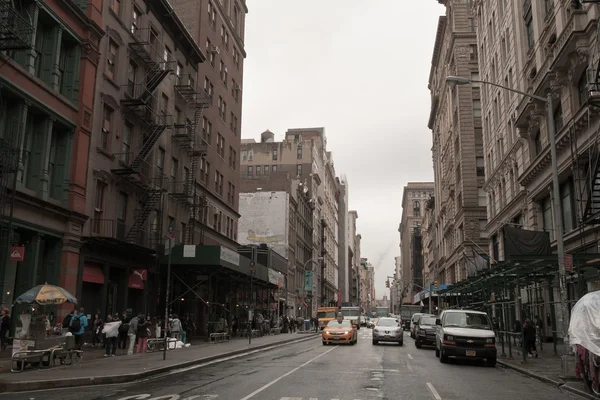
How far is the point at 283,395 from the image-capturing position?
12.3 meters

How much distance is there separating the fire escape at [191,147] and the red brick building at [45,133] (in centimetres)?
1069

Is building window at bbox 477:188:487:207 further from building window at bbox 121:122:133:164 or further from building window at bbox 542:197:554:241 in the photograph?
building window at bbox 121:122:133:164

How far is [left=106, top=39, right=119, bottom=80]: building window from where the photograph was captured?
28.6m

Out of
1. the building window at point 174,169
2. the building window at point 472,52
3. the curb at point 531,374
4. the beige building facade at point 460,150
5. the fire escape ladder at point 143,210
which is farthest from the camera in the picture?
the building window at point 472,52

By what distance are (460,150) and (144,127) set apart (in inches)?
1765

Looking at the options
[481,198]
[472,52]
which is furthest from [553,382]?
[472,52]

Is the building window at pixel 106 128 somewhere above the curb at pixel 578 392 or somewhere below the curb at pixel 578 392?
above

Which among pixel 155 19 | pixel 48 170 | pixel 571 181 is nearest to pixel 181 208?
pixel 155 19

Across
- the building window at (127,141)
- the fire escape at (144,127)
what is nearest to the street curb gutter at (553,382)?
the fire escape at (144,127)

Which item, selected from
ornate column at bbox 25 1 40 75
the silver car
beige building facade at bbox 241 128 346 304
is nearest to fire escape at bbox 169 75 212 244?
ornate column at bbox 25 1 40 75

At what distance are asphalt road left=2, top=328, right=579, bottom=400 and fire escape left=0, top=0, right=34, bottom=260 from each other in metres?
8.46

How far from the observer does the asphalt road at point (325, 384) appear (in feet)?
40.8

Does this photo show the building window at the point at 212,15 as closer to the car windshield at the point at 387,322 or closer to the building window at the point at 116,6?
the building window at the point at 116,6

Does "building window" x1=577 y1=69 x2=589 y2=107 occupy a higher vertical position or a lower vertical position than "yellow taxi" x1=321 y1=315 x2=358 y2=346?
higher
